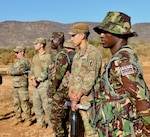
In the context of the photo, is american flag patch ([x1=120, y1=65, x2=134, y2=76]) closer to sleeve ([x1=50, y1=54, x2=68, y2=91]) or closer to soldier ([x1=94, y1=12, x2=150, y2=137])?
soldier ([x1=94, y1=12, x2=150, y2=137])

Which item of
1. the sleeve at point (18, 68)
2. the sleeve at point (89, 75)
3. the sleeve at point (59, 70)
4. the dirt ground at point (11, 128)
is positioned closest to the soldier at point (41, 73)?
the dirt ground at point (11, 128)

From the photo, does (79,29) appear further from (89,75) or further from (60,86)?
(60,86)

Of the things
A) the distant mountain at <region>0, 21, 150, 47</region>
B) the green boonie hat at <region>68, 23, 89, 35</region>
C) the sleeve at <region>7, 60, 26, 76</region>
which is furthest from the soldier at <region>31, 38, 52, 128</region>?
the distant mountain at <region>0, 21, 150, 47</region>

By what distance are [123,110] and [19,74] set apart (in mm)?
5554

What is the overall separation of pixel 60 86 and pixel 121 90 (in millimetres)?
2970

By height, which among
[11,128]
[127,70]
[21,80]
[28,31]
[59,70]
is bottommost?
[28,31]

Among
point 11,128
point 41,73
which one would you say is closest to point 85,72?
point 41,73

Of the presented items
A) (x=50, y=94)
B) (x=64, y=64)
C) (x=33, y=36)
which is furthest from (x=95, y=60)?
(x=33, y=36)

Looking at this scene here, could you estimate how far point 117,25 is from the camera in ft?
10.0

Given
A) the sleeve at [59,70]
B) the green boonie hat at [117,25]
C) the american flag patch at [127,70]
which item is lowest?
the sleeve at [59,70]

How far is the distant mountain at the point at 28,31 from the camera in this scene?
10031cm

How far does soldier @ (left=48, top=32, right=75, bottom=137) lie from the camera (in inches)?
224

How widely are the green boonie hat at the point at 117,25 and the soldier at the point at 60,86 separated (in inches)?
102

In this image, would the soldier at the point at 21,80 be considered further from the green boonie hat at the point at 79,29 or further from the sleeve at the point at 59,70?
the green boonie hat at the point at 79,29
